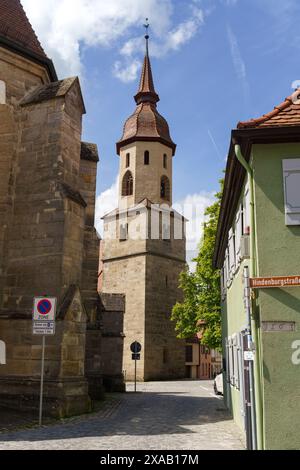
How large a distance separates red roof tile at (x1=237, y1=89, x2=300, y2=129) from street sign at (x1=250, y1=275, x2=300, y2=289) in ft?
7.58

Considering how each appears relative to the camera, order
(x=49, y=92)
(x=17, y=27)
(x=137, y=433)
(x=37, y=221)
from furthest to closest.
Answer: (x=17, y=27), (x=49, y=92), (x=37, y=221), (x=137, y=433)

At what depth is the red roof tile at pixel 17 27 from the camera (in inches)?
585

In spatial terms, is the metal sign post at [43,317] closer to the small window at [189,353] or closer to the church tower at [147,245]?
the church tower at [147,245]

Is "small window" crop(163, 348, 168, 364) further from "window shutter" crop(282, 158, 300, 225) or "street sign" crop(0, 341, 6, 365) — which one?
"window shutter" crop(282, 158, 300, 225)

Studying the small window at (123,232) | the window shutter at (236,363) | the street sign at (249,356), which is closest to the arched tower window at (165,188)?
the small window at (123,232)

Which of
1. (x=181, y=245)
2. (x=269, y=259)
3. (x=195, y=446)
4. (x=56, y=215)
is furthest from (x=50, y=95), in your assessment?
(x=181, y=245)

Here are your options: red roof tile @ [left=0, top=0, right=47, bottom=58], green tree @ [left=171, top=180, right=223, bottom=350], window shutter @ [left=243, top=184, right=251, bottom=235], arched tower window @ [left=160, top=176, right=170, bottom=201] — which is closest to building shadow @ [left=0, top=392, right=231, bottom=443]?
window shutter @ [left=243, top=184, right=251, bottom=235]

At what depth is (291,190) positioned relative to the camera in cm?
729

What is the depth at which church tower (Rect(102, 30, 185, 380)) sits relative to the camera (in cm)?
3466

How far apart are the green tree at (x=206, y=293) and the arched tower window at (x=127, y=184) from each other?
535 inches

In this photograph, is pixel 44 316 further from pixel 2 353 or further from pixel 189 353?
pixel 189 353

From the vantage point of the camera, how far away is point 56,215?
12703 millimetres

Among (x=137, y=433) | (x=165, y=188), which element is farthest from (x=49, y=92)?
(x=165, y=188)

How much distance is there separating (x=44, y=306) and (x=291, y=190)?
596cm
